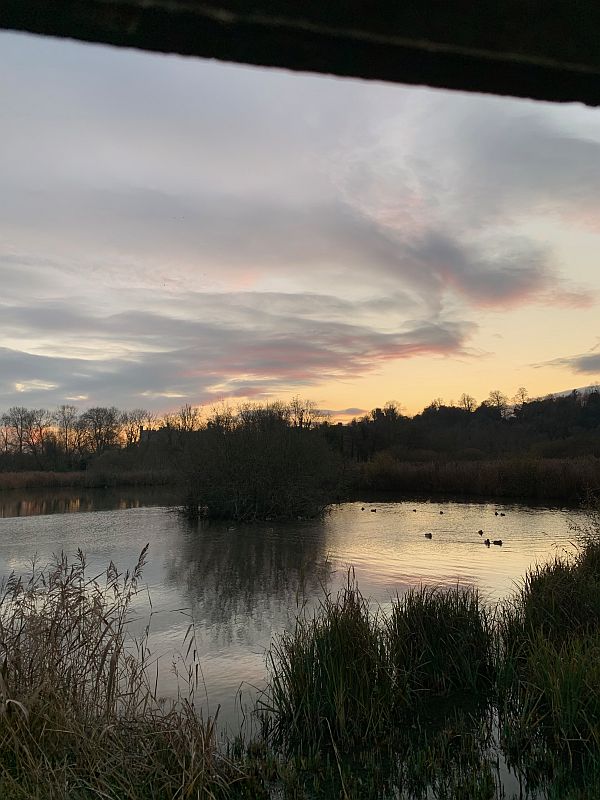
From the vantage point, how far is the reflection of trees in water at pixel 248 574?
30.5ft

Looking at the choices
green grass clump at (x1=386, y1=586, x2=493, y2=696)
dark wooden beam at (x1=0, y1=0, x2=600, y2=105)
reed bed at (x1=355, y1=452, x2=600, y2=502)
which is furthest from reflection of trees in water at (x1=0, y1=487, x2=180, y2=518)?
dark wooden beam at (x1=0, y1=0, x2=600, y2=105)

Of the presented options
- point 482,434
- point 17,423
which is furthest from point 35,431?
point 482,434

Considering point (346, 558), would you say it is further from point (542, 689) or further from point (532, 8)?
point (532, 8)

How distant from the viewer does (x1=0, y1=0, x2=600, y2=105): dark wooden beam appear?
2.40 ft

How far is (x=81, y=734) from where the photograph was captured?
4.09 meters

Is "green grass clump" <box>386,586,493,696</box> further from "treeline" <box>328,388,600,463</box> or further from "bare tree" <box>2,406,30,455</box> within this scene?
"bare tree" <box>2,406,30,455</box>

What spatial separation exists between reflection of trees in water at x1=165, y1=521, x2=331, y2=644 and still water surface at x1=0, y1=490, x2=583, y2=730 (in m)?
0.03

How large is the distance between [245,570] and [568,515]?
12798 millimetres

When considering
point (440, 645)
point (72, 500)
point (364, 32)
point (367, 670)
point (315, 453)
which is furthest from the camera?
point (72, 500)

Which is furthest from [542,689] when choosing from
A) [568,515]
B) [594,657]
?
[568,515]

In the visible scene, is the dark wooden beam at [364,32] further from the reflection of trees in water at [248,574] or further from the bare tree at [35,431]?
the bare tree at [35,431]

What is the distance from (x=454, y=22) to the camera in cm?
77

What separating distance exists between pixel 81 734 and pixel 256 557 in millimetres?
10832

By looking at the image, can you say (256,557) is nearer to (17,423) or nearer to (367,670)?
(367,670)
